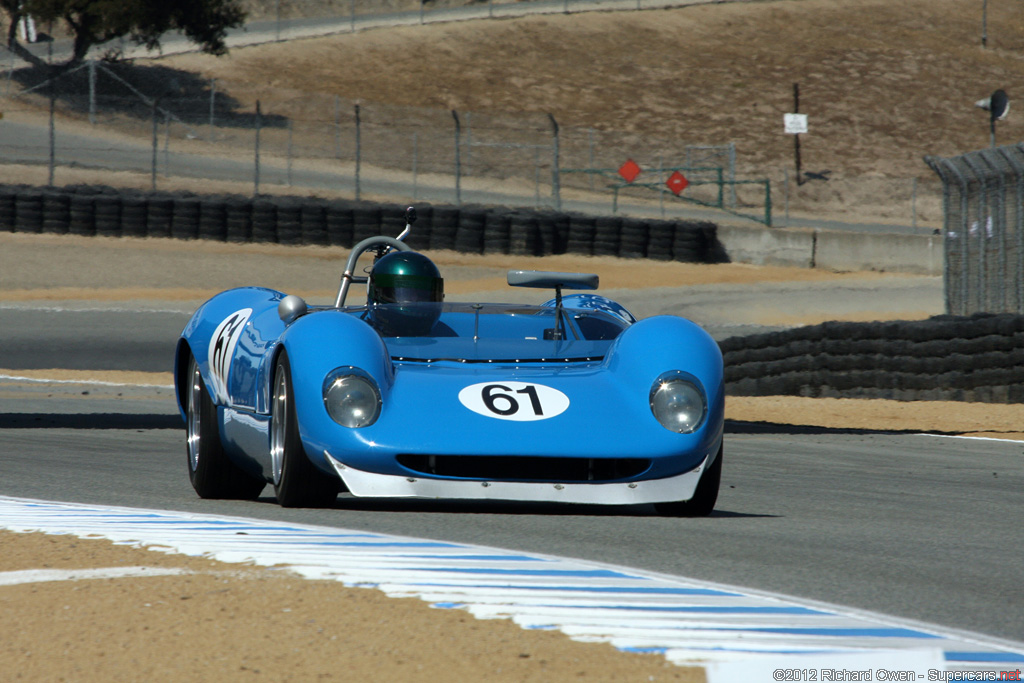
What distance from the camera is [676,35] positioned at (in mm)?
59625

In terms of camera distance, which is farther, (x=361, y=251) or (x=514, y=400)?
(x=361, y=251)

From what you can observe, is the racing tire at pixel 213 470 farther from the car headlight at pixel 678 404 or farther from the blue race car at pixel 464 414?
the car headlight at pixel 678 404

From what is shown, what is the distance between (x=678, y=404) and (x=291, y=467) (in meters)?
1.39

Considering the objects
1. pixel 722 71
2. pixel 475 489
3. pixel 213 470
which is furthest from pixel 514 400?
pixel 722 71

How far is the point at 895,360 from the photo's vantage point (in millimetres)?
13180

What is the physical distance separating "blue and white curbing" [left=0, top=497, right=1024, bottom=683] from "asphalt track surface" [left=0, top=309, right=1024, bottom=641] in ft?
0.60

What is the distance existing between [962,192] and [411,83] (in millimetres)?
38497

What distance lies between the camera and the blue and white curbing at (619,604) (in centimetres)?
293

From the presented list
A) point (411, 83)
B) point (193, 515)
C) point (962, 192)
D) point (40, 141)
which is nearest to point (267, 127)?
point (40, 141)

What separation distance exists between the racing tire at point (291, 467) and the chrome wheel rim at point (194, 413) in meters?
0.93

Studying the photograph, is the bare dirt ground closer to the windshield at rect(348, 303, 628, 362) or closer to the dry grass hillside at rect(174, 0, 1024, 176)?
the dry grass hillside at rect(174, 0, 1024, 176)

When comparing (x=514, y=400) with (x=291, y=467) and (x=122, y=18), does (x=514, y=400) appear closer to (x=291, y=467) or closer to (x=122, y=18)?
(x=291, y=467)

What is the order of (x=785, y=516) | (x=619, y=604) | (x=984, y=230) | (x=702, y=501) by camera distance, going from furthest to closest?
(x=984, y=230) → (x=785, y=516) → (x=702, y=501) → (x=619, y=604)

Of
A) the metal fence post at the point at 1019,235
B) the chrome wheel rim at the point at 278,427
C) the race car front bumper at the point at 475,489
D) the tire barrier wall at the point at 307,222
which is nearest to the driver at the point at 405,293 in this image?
the chrome wheel rim at the point at 278,427
